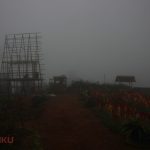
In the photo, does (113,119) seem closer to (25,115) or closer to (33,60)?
(25,115)

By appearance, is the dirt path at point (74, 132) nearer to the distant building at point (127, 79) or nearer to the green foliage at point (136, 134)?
the green foliage at point (136, 134)

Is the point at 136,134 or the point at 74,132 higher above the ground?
the point at 136,134

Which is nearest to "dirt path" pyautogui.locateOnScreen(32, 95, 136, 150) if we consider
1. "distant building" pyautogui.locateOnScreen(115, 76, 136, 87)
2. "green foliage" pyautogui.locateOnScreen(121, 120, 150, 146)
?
"green foliage" pyautogui.locateOnScreen(121, 120, 150, 146)

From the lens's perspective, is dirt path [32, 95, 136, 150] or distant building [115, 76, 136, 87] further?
distant building [115, 76, 136, 87]

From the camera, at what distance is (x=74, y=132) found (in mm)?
8312

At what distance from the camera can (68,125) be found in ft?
30.2

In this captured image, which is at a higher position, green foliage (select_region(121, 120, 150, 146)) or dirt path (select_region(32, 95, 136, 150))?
green foliage (select_region(121, 120, 150, 146))

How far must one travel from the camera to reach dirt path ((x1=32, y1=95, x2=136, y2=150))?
708 cm

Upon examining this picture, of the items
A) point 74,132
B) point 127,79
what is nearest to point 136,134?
point 74,132

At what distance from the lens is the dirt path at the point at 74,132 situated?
7.08 meters

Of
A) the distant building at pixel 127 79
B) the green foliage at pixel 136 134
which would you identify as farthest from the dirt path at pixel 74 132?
the distant building at pixel 127 79

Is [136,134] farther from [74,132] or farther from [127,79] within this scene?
[127,79]

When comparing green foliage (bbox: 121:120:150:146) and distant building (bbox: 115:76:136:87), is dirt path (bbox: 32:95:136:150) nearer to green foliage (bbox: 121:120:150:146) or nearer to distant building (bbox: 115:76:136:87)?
green foliage (bbox: 121:120:150:146)

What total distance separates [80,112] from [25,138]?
4.75 m
